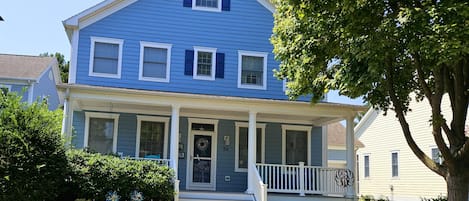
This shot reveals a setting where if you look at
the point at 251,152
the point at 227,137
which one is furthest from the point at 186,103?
the point at 227,137

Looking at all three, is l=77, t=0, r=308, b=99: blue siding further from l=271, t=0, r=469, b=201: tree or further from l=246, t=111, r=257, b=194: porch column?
l=271, t=0, r=469, b=201: tree

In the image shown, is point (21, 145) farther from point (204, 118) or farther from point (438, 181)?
point (438, 181)

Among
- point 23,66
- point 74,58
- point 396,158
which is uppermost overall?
point 23,66

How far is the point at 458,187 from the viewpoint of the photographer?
9.40m

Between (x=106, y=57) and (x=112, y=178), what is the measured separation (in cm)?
512

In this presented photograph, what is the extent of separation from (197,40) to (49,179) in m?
7.33

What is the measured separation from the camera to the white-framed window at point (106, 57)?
14.9 meters

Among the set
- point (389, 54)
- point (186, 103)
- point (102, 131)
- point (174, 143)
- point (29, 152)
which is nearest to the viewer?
point (389, 54)

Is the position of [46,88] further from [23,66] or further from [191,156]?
[191,156]

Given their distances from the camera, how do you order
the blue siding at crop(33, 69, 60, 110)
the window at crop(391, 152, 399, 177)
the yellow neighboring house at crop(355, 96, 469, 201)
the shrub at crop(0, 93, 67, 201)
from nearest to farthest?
the shrub at crop(0, 93, 67, 201)
the yellow neighboring house at crop(355, 96, 469, 201)
the window at crop(391, 152, 399, 177)
the blue siding at crop(33, 69, 60, 110)

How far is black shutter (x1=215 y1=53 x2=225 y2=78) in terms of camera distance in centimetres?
1574

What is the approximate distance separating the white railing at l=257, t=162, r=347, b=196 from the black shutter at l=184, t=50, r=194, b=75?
12.4ft

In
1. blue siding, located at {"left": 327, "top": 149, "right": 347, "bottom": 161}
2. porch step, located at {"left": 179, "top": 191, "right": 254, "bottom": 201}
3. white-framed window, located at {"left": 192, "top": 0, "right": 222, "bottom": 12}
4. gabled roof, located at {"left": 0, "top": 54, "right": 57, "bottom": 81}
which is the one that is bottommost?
porch step, located at {"left": 179, "top": 191, "right": 254, "bottom": 201}

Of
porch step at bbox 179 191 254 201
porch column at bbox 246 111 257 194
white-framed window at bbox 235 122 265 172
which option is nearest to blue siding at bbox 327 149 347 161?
white-framed window at bbox 235 122 265 172
